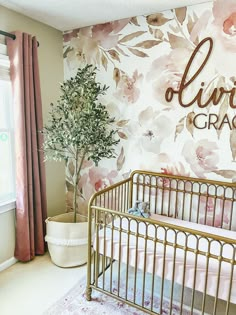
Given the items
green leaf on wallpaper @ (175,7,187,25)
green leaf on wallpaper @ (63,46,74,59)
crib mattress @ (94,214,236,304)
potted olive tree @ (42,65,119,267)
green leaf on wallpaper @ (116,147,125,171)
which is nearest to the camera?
crib mattress @ (94,214,236,304)

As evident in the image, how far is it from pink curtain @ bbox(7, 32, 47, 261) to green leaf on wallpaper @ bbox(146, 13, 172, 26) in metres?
1.06

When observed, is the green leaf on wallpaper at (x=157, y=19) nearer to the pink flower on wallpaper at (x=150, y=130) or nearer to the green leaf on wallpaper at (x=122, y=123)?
the pink flower on wallpaper at (x=150, y=130)

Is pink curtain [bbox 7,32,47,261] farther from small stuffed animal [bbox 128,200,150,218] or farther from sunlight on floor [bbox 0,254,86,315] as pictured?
small stuffed animal [bbox 128,200,150,218]

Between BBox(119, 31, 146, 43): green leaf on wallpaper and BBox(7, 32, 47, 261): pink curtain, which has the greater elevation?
BBox(119, 31, 146, 43): green leaf on wallpaper

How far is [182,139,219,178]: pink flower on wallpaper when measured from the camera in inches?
91.5

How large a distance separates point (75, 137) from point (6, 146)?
0.67m

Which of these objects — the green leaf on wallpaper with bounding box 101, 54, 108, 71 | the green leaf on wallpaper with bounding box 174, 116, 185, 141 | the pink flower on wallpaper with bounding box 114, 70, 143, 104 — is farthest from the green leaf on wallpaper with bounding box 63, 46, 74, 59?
the green leaf on wallpaper with bounding box 174, 116, 185, 141

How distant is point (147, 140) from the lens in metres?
2.61

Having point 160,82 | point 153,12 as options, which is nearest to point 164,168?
point 160,82

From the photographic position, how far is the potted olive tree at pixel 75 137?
2387 mm

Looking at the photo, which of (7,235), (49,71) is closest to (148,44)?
(49,71)

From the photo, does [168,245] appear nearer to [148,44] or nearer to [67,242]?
[67,242]

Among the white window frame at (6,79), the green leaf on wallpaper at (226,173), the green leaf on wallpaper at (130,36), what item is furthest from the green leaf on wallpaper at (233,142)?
the white window frame at (6,79)

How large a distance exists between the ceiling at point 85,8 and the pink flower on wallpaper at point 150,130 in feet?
2.82
